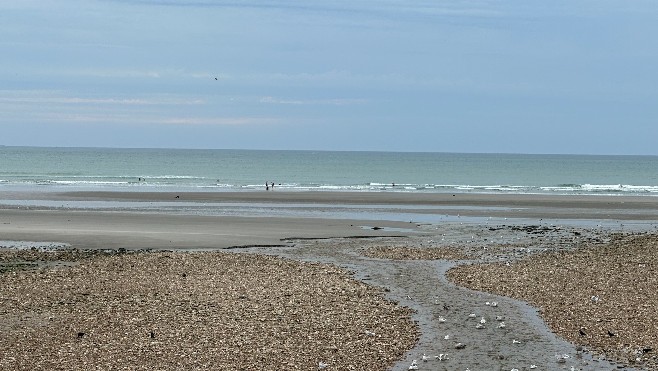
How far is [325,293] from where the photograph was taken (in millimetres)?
21516

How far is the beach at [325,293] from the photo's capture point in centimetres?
1541

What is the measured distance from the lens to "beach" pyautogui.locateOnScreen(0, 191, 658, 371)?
50.5 feet

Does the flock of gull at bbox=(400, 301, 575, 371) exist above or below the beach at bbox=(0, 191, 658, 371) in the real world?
below

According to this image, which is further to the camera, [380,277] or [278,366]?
[380,277]

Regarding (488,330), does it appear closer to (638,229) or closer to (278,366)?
(278,366)

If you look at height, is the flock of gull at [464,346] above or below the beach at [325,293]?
below

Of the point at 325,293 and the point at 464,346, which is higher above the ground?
the point at 325,293

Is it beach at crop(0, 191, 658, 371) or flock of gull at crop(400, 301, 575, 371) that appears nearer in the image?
flock of gull at crop(400, 301, 575, 371)

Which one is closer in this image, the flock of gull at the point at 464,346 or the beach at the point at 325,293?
the flock of gull at the point at 464,346

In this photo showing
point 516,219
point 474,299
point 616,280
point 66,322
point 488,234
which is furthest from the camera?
point 516,219

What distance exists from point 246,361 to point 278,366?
0.69 m

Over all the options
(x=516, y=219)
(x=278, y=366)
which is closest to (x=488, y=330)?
(x=278, y=366)

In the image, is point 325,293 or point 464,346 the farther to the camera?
point 325,293

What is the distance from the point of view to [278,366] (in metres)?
14.3
